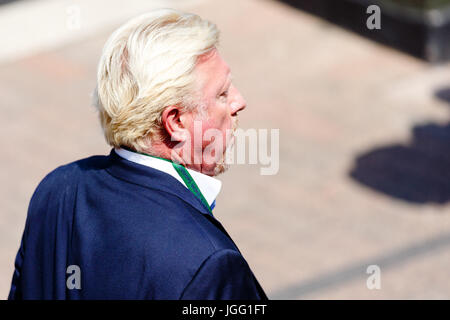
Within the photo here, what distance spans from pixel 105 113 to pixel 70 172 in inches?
8.7

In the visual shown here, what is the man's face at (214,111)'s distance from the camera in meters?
2.15

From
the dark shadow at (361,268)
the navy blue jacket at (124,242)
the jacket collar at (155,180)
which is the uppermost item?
the jacket collar at (155,180)

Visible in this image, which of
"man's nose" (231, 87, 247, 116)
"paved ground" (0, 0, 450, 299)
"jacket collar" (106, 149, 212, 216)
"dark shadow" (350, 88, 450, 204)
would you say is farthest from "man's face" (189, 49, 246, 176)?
"dark shadow" (350, 88, 450, 204)

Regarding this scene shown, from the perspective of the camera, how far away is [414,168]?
684 centimetres

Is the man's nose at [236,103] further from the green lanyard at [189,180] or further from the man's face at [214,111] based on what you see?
the green lanyard at [189,180]

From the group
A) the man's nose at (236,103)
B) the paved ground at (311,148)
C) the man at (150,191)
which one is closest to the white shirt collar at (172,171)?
the man at (150,191)

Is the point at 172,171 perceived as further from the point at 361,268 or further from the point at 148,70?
the point at 361,268

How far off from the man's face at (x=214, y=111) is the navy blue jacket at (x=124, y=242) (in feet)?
0.52

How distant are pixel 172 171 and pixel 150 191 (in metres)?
0.10

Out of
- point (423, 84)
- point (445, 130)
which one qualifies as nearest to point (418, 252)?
point (445, 130)

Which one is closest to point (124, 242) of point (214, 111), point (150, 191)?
point (150, 191)

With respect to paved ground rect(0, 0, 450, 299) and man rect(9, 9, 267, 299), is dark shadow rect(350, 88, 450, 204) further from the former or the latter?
man rect(9, 9, 267, 299)

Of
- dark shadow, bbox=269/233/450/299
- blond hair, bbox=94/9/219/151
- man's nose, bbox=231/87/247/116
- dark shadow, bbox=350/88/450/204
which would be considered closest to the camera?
blond hair, bbox=94/9/219/151

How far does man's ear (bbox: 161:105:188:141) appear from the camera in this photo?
2.13 meters
